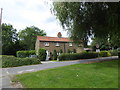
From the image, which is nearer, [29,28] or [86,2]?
[86,2]

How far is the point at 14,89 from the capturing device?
16.2ft

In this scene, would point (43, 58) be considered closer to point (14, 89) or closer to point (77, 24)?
point (77, 24)

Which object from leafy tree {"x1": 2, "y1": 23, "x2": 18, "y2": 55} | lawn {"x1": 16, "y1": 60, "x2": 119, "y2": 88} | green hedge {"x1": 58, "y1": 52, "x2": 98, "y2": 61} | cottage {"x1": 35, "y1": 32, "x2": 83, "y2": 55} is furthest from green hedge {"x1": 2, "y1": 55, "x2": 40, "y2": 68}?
leafy tree {"x1": 2, "y1": 23, "x2": 18, "y2": 55}

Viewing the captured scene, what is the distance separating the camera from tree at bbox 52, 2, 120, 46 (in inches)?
332

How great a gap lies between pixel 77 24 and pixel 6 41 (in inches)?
1287

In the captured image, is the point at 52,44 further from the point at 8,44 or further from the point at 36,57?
the point at 8,44

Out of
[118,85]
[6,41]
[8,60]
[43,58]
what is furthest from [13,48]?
[118,85]

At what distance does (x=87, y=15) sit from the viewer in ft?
30.6

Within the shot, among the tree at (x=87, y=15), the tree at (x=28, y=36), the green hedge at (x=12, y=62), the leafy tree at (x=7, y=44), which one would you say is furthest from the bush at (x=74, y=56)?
the tree at (x=28, y=36)

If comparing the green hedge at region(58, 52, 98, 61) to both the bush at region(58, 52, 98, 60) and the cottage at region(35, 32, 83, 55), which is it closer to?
→ the bush at region(58, 52, 98, 60)

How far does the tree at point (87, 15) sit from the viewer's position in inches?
332

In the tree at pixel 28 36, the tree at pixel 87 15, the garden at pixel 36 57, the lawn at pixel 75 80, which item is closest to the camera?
the lawn at pixel 75 80

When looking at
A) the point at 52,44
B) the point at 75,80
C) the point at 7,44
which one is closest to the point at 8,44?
the point at 7,44

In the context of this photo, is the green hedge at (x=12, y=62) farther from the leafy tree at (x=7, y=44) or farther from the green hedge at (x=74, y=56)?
the leafy tree at (x=7, y=44)
